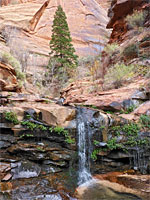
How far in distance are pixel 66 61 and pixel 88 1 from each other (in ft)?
79.1

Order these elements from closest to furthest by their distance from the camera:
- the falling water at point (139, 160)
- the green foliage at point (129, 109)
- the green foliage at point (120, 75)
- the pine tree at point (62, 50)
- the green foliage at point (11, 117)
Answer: the falling water at point (139, 160) → the green foliage at point (11, 117) → the green foliage at point (129, 109) → the green foliage at point (120, 75) → the pine tree at point (62, 50)

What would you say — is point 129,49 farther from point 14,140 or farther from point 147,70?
point 14,140

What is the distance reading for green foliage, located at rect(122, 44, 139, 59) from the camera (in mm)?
13453

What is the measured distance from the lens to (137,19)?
15047mm

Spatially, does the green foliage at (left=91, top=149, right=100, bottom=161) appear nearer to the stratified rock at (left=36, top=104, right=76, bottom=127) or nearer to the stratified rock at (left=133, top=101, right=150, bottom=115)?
the stratified rock at (left=36, top=104, right=76, bottom=127)

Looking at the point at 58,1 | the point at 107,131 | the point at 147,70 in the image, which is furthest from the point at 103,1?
the point at 107,131

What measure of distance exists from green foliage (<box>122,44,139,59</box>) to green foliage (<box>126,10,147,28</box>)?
320cm

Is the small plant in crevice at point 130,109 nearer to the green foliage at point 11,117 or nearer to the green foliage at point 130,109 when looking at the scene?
the green foliage at point 130,109

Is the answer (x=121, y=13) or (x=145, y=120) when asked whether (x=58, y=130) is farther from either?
(x=121, y=13)

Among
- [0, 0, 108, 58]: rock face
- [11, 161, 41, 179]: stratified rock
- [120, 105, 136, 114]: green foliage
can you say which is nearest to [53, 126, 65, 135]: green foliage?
[11, 161, 41, 179]: stratified rock

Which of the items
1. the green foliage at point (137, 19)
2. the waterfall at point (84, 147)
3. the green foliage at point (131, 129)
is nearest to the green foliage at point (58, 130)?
the waterfall at point (84, 147)

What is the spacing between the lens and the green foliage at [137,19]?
585 inches

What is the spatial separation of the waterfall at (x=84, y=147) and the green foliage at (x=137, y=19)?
12.0 m

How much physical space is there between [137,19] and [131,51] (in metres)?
3.77
